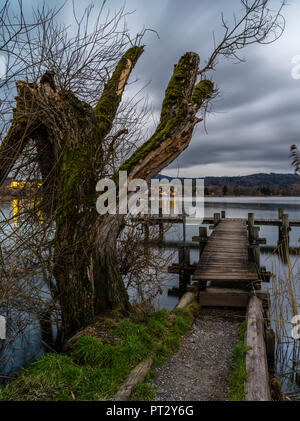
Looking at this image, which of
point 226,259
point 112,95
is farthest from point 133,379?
point 226,259

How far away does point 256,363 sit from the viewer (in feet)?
11.7

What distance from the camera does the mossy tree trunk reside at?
163 inches

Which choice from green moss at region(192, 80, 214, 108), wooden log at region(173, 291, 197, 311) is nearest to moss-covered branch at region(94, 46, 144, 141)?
green moss at region(192, 80, 214, 108)

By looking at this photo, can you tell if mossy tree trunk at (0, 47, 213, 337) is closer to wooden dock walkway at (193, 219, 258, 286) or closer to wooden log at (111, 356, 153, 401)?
wooden log at (111, 356, 153, 401)

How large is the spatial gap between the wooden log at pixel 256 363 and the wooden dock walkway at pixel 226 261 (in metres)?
1.80

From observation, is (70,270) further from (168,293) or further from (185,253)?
(185,253)

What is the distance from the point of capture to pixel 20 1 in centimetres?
282

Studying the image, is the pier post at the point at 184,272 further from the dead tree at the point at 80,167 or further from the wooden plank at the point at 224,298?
the dead tree at the point at 80,167

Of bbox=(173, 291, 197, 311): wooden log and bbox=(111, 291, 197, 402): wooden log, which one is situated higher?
bbox=(111, 291, 197, 402): wooden log

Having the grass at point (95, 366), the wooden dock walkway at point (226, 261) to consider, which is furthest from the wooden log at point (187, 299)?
the grass at point (95, 366)

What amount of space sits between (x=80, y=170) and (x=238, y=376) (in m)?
3.33

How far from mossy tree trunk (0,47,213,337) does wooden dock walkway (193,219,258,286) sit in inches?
129

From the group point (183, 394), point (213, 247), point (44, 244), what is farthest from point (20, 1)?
point (213, 247)

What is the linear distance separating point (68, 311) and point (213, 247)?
6991 mm
